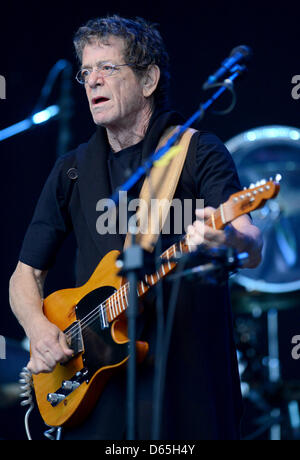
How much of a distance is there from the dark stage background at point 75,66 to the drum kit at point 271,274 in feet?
1.29

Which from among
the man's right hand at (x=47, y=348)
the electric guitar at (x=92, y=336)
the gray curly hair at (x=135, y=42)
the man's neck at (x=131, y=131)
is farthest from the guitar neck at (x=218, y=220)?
the gray curly hair at (x=135, y=42)

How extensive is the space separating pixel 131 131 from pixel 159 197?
0.45 m

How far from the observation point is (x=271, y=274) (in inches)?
142

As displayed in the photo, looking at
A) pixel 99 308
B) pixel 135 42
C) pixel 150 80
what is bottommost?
pixel 99 308

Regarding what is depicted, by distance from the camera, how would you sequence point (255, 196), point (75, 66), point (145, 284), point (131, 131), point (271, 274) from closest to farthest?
point (255, 196), point (145, 284), point (131, 131), point (271, 274), point (75, 66)

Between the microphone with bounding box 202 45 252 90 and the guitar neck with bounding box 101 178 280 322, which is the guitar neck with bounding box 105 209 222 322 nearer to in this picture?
the guitar neck with bounding box 101 178 280 322

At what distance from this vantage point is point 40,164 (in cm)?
446

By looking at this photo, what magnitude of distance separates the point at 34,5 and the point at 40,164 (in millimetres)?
1138

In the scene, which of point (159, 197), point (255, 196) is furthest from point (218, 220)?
point (159, 197)

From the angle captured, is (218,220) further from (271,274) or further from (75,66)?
(75,66)

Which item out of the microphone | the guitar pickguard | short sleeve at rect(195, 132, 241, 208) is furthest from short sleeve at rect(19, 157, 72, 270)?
the microphone

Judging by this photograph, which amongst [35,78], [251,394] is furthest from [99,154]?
[35,78]

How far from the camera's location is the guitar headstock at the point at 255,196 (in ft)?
5.96

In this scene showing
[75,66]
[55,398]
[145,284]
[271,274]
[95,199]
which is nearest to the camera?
[145,284]
